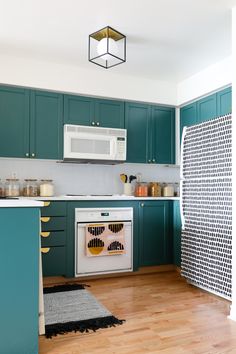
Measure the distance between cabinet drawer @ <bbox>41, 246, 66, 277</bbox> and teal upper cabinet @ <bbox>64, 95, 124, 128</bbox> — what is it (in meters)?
1.53

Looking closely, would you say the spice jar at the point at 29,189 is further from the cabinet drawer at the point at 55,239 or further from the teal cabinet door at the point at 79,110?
the teal cabinet door at the point at 79,110

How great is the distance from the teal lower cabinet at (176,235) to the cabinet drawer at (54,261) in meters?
1.39

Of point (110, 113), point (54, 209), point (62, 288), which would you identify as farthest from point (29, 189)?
point (110, 113)

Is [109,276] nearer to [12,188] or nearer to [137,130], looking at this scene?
[12,188]

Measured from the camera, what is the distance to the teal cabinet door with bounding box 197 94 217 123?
3844 millimetres

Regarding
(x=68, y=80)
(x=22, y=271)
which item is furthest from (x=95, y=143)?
(x=22, y=271)

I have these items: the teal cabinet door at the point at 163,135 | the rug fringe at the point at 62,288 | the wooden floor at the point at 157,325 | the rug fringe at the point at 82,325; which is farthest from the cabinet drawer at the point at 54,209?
the teal cabinet door at the point at 163,135

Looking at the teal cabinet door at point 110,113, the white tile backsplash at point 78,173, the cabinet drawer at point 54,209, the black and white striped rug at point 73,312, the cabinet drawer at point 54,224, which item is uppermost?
the teal cabinet door at point 110,113

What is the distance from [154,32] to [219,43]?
27.7 inches

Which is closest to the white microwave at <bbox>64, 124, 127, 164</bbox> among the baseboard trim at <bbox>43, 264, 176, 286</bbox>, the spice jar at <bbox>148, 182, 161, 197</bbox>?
the spice jar at <bbox>148, 182, 161, 197</bbox>

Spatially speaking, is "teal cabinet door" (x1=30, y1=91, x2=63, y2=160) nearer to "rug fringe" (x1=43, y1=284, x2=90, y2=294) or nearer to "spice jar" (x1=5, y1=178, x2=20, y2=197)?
"spice jar" (x1=5, y1=178, x2=20, y2=197)

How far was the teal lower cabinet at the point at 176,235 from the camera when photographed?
12.9ft

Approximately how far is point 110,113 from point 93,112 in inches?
9.2

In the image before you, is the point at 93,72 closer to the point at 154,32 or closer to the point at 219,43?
the point at 154,32
